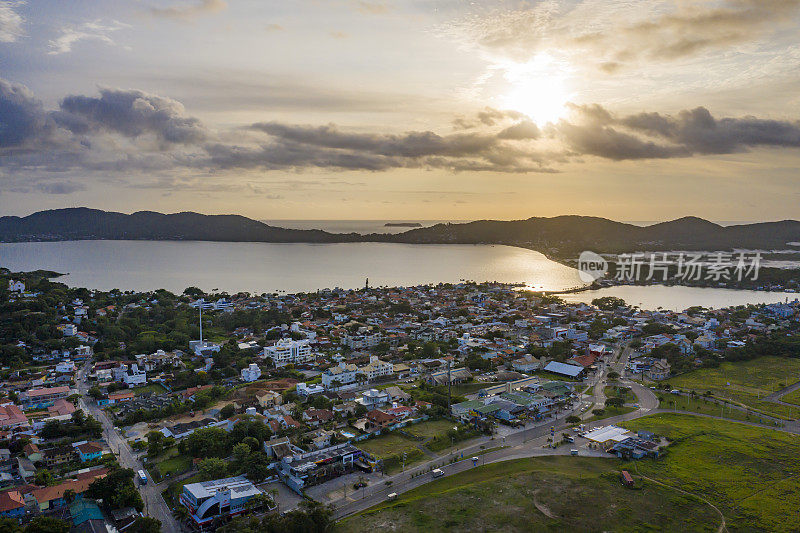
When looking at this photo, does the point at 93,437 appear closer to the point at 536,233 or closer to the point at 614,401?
the point at 614,401

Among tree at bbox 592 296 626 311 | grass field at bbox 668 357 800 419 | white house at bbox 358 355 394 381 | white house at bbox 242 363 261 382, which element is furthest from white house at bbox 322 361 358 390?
tree at bbox 592 296 626 311

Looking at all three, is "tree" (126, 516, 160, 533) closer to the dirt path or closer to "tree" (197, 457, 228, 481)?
"tree" (197, 457, 228, 481)

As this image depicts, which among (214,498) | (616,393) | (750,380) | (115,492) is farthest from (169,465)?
(750,380)

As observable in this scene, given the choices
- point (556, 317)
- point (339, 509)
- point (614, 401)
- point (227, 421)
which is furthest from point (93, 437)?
point (556, 317)

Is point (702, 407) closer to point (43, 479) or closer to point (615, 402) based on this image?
point (615, 402)

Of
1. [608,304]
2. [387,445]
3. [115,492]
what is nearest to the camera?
[115,492]

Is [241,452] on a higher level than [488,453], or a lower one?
higher

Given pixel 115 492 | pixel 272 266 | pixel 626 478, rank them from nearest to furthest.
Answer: pixel 115 492 → pixel 626 478 → pixel 272 266

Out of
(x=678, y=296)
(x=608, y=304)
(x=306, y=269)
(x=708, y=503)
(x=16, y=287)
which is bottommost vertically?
(x=708, y=503)
